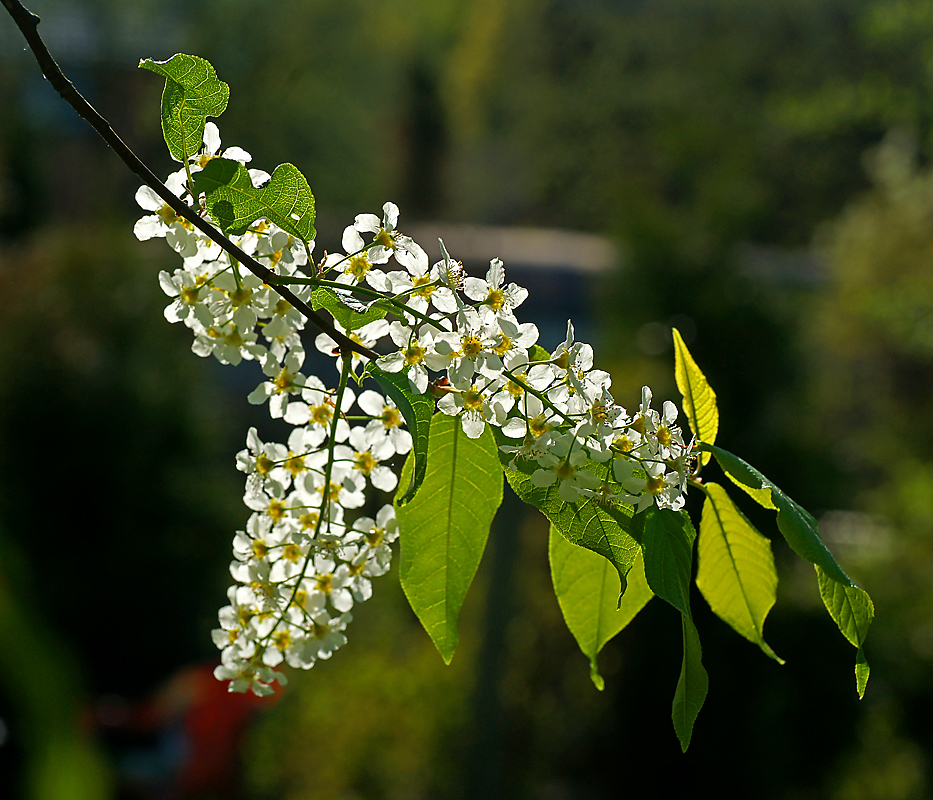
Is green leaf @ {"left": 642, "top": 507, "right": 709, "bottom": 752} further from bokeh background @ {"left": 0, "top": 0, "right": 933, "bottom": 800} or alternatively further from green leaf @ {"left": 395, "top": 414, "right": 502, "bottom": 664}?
bokeh background @ {"left": 0, "top": 0, "right": 933, "bottom": 800}

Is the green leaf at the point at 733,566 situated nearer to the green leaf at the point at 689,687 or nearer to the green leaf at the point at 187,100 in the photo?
the green leaf at the point at 689,687

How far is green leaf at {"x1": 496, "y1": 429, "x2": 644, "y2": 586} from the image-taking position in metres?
0.41

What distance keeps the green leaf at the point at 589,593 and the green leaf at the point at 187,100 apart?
0.26 m

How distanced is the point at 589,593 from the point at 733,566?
0.24 ft

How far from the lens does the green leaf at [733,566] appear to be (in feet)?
1.49

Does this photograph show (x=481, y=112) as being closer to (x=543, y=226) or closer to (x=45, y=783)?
(x=543, y=226)

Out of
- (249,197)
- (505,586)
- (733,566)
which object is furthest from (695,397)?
(505,586)

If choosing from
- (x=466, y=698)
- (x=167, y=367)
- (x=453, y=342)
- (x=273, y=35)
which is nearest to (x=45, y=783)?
(x=453, y=342)

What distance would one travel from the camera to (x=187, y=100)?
431 mm

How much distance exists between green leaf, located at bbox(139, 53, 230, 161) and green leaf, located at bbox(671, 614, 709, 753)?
309mm

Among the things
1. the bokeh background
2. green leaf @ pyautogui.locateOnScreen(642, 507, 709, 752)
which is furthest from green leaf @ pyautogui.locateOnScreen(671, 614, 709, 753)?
the bokeh background

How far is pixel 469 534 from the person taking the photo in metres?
0.45

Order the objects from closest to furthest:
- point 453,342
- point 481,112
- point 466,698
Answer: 1. point 453,342
2. point 466,698
3. point 481,112

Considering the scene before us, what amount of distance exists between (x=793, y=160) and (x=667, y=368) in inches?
349
